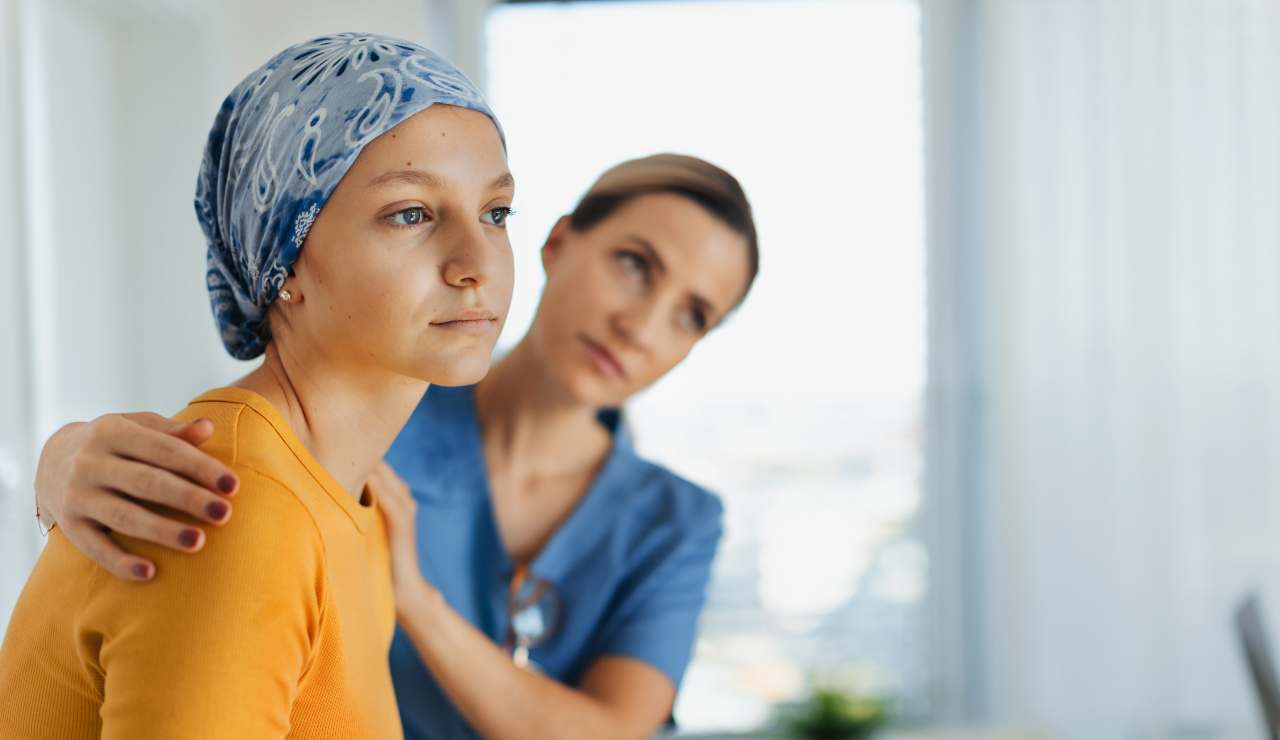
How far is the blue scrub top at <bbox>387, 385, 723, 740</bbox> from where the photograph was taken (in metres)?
1.06

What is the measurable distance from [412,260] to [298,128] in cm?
10

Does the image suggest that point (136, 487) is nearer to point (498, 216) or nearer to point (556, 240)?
point (498, 216)

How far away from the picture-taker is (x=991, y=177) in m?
2.85

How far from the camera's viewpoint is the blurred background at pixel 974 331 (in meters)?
2.81

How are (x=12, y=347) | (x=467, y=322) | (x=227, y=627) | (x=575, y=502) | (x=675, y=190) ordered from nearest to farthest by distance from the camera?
(x=227, y=627) < (x=467, y=322) < (x=675, y=190) < (x=575, y=502) < (x=12, y=347)

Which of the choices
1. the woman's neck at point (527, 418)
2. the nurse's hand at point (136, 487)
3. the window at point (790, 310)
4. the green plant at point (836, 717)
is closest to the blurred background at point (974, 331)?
the window at point (790, 310)

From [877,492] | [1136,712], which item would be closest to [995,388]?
[877,492]

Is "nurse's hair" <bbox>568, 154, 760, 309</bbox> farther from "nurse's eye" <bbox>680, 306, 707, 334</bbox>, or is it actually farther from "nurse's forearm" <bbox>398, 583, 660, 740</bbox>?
"nurse's forearm" <bbox>398, 583, 660, 740</bbox>

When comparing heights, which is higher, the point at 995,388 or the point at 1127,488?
the point at 995,388

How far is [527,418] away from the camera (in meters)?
1.14

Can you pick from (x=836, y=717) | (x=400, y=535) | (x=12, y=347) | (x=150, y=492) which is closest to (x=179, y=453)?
(x=150, y=492)

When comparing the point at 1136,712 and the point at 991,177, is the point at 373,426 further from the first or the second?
the point at 1136,712

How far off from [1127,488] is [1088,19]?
121 centimetres

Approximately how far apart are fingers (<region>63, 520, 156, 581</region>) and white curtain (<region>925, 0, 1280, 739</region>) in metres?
2.56
